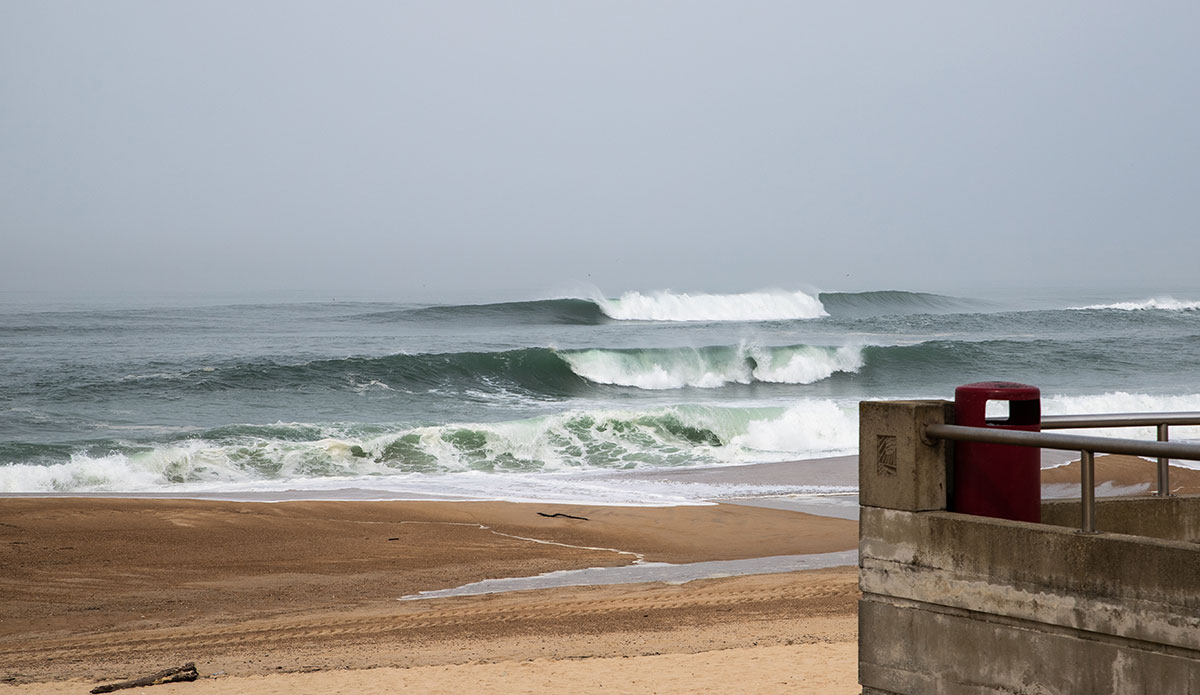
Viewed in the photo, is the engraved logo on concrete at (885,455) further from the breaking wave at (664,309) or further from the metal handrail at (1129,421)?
the breaking wave at (664,309)

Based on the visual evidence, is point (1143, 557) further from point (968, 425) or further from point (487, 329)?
point (487, 329)

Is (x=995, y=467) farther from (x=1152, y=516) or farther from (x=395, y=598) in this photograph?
(x=395, y=598)

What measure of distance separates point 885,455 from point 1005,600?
1.91 feet

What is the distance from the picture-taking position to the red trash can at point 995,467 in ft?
11.4

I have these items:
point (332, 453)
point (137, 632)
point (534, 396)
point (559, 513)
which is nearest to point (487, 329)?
point (534, 396)

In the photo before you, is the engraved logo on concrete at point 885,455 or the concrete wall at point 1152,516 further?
the concrete wall at point 1152,516

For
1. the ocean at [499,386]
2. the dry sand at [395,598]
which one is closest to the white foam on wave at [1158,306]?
the ocean at [499,386]

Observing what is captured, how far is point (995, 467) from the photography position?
348cm

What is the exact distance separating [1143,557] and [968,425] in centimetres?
74

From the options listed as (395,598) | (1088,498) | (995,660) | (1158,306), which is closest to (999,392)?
(1088,498)

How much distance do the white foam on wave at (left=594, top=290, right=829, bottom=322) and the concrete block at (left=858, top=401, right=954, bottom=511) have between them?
152ft

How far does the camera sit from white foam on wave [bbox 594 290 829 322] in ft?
168

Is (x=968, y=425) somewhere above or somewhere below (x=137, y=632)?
above

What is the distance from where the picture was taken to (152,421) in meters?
20.0
